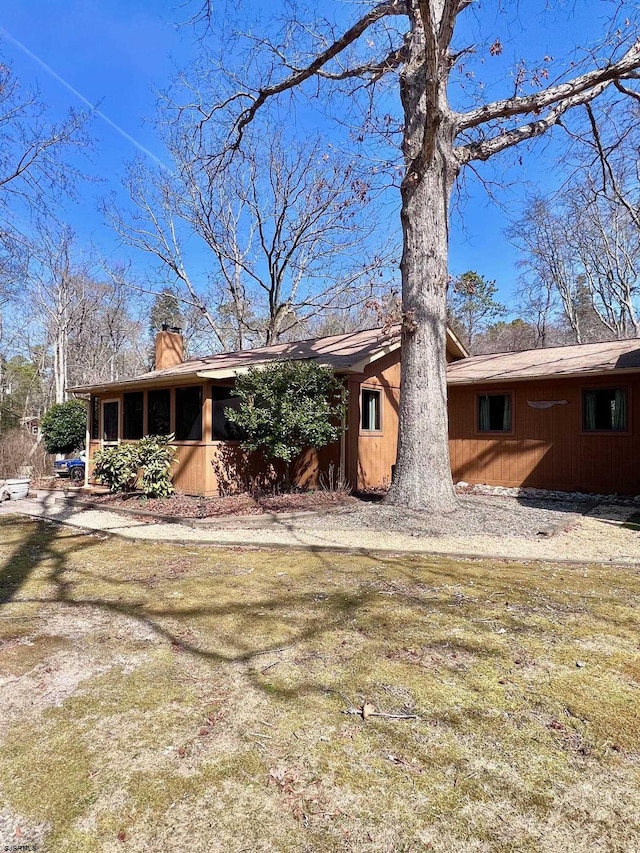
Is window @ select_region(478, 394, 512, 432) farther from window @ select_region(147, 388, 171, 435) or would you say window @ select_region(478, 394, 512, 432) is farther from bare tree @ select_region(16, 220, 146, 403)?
bare tree @ select_region(16, 220, 146, 403)

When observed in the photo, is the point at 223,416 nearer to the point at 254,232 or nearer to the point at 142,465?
the point at 142,465

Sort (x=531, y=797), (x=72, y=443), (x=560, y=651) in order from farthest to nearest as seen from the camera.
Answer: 1. (x=72, y=443)
2. (x=560, y=651)
3. (x=531, y=797)

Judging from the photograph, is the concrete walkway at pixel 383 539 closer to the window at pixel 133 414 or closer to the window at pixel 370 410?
the window at pixel 370 410

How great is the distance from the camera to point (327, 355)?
1138cm

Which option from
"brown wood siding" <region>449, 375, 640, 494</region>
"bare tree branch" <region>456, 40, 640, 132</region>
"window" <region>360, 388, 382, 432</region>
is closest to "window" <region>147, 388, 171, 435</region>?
"window" <region>360, 388, 382, 432</region>

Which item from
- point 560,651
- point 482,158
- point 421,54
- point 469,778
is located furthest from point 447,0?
point 469,778

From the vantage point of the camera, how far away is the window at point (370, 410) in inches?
450

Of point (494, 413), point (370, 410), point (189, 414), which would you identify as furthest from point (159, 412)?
point (494, 413)

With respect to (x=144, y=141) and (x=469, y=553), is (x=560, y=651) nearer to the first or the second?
(x=469, y=553)

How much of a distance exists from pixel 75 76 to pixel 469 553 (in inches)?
528

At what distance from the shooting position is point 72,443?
15.8 meters

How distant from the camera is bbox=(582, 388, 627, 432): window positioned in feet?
33.9

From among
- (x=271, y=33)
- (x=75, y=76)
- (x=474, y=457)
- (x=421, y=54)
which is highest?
(x=75, y=76)

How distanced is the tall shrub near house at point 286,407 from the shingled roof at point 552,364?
13.9 feet
